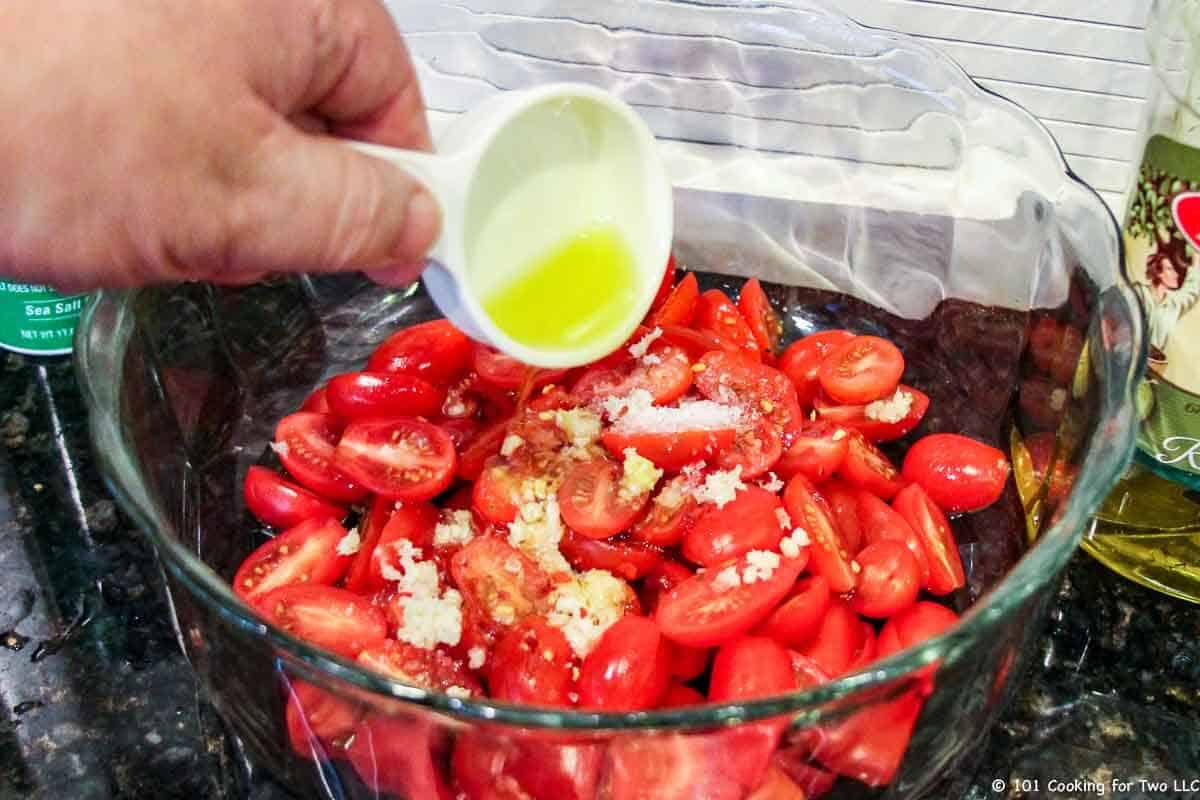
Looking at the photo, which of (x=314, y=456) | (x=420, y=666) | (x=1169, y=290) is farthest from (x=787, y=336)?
(x=420, y=666)

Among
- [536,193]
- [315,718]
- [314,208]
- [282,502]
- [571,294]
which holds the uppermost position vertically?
[314,208]

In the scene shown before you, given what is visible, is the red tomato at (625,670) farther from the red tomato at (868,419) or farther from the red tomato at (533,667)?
the red tomato at (868,419)

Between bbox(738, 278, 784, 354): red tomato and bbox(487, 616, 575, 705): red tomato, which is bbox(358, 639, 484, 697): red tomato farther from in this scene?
bbox(738, 278, 784, 354): red tomato

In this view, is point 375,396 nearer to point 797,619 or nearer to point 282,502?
point 282,502

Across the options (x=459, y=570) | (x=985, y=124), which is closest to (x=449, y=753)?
(x=459, y=570)

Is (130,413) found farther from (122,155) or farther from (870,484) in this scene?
(870,484)

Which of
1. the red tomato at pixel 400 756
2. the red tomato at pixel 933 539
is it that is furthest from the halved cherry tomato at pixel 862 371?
the red tomato at pixel 400 756
